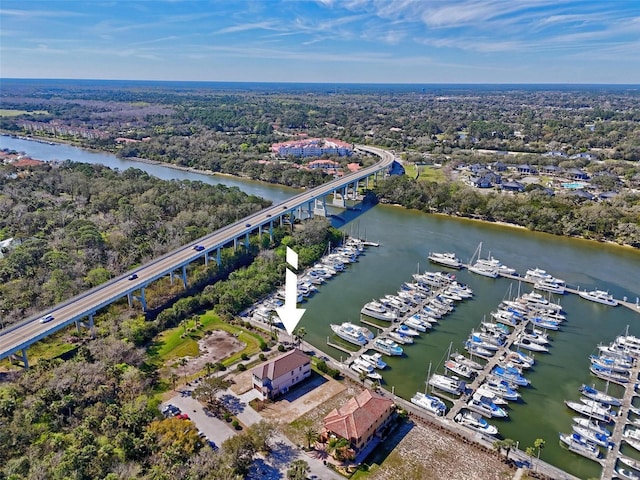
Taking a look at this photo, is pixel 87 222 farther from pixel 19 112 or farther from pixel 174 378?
pixel 19 112

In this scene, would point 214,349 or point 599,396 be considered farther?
point 214,349

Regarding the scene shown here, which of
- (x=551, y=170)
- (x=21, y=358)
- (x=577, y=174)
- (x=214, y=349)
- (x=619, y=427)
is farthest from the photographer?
(x=551, y=170)

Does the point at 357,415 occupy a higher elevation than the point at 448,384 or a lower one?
higher

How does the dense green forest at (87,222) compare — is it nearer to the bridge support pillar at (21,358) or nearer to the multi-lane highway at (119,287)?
the multi-lane highway at (119,287)

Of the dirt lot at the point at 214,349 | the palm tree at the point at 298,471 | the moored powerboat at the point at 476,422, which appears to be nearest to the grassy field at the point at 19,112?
the dirt lot at the point at 214,349

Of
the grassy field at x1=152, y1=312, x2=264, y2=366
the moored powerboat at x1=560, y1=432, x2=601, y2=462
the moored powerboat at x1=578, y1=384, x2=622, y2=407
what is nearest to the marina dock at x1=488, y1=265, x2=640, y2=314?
the moored powerboat at x1=578, y1=384, x2=622, y2=407

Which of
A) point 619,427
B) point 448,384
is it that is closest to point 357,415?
point 448,384

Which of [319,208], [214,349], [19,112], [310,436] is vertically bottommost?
[214,349]
